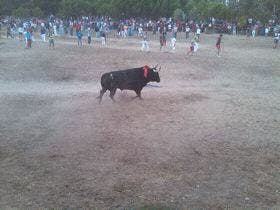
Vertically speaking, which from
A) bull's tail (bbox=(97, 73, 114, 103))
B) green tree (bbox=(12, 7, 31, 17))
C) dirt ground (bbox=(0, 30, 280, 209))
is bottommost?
dirt ground (bbox=(0, 30, 280, 209))

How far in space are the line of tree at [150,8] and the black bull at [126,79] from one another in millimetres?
32285

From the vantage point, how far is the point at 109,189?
35.7ft

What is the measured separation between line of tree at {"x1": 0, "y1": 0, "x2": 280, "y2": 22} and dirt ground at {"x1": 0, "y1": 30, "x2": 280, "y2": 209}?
26.9 metres

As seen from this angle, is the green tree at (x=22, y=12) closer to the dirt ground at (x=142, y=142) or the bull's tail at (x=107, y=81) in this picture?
the dirt ground at (x=142, y=142)

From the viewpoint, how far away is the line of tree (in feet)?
165

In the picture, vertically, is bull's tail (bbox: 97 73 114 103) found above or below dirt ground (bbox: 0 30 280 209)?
above

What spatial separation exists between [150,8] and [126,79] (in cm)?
4118

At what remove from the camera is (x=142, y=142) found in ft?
45.4

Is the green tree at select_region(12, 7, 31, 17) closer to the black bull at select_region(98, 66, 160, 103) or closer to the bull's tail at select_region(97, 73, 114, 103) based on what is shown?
the black bull at select_region(98, 66, 160, 103)

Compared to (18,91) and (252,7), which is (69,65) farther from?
(252,7)

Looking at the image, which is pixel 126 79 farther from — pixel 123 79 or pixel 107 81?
pixel 107 81

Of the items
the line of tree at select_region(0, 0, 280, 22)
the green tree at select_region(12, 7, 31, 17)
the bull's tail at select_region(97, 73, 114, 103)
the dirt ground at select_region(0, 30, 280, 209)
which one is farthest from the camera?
the green tree at select_region(12, 7, 31, 17)

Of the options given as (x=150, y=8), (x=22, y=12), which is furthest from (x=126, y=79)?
(x=22, y=12)

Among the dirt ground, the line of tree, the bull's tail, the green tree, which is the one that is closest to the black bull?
the bull's tail
